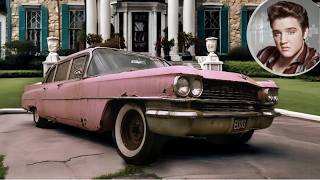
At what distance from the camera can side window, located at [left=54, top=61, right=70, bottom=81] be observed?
24.0ft

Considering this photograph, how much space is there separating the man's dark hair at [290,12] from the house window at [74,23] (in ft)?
40.7

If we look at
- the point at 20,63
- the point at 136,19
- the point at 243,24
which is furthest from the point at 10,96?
the point at 243,24

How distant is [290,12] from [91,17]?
37.4 ft

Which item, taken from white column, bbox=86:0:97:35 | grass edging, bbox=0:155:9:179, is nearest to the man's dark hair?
white column, bbox=86:0:97:35

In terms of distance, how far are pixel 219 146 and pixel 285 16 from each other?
1740 cm

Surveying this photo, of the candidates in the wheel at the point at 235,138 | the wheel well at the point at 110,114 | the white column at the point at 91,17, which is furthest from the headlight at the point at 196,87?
the white column at the point at 91,17

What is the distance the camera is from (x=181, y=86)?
451 centimetres

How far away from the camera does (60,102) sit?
22.9 ft

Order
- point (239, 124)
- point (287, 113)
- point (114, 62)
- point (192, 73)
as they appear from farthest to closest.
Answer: point (287, 113), point (114, 62), point (239, 124), point (192, 73)

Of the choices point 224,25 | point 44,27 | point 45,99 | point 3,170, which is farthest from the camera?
point 224,25

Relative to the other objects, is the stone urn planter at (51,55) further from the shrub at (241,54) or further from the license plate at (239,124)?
the license plate at (239,124)

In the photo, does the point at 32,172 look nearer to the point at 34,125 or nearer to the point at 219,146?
the point at 219,146

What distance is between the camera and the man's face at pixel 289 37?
21500 mm

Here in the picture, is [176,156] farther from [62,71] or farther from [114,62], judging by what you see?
[62,71]
